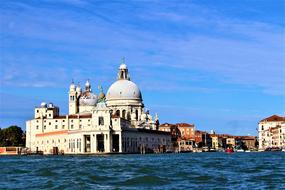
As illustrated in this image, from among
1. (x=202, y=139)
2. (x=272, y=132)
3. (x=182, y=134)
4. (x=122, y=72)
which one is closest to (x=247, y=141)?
(x=202, y=139)

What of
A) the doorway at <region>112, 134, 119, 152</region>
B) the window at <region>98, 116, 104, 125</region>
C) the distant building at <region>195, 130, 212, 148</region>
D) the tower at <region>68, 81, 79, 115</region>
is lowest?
the doorway at <region>112, 134, 119, 152</region>

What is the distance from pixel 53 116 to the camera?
291ft

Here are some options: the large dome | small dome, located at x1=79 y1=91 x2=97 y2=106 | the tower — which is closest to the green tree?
the tower

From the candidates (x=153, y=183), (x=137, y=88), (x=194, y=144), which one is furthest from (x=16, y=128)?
(x=153, y=183)

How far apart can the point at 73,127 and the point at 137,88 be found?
13058 mm

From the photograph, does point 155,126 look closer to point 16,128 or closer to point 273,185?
point 16,128

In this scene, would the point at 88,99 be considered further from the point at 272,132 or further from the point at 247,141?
the point at 247,141

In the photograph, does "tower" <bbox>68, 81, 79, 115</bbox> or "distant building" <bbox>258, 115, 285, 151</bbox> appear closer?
"tower" <bbox>68, 81, 79, 115</bbox>

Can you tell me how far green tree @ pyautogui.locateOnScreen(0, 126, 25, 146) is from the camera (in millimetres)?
90125

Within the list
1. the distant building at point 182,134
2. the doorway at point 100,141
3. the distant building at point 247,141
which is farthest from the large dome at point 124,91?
the distant building at point 247,141

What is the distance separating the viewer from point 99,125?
7600 centimetres

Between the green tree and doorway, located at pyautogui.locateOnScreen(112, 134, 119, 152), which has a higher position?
the green tree

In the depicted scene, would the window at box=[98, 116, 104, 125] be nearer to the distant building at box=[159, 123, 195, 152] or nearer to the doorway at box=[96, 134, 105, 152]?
the doorway at box=[96, 134, 105, 152]

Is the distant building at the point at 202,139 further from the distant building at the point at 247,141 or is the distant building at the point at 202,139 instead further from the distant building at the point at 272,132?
the distant building at the point at 247,141
